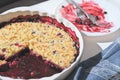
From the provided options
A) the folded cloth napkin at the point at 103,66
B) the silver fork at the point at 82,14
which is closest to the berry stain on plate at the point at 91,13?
the silver fork at the point at 82,14

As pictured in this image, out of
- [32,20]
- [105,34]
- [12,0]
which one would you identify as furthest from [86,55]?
[12,0]

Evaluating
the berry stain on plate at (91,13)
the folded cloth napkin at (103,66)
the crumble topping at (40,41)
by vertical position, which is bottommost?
the folded cloth napkin at (103,66)

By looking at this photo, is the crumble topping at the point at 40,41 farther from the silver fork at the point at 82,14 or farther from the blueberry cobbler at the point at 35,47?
the silver fork at the point at 82,14

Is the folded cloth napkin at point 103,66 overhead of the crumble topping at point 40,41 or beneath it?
beneath

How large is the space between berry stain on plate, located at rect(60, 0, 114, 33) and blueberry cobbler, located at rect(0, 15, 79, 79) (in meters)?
0.09

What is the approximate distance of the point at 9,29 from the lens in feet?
3.33

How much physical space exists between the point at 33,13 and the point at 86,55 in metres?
0.23

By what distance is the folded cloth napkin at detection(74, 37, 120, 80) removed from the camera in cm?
88

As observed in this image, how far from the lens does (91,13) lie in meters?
1.17

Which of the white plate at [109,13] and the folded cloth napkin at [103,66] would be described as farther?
the white plate at [109,13]

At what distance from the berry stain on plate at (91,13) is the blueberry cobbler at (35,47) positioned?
0.29 ft

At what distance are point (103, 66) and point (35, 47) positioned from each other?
0.69 feet

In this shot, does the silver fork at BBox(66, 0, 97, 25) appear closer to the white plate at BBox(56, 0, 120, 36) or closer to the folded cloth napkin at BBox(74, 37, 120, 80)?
the white plate at BBox(56, 0, 120, 36)

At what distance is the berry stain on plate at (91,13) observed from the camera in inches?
42.6
